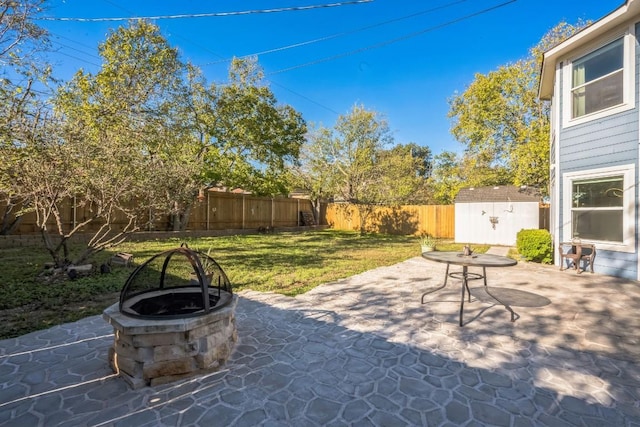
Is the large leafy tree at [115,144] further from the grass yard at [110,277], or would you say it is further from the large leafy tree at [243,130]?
the large leafy tree at [243,130]

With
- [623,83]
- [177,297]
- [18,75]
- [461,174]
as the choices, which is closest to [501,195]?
[461,174]

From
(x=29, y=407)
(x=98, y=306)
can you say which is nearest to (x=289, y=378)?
(x=29, y=407)

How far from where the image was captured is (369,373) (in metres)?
2.65

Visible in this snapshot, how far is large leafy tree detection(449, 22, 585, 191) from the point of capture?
462 inches

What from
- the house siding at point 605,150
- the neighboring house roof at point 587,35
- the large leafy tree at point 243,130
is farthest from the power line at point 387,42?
the house siding at point 605,150

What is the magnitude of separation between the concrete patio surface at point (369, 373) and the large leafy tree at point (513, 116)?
8671 mm

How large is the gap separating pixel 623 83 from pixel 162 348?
335 inches

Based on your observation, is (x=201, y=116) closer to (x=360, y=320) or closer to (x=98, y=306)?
(x=98, y=306)

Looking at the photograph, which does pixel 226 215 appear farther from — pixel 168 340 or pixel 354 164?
pixel 168 340

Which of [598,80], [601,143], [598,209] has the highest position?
[598,80]

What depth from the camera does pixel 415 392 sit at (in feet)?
7.79

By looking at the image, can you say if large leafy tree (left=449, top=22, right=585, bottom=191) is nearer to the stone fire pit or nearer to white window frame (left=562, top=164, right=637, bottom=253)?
white window frame (left=562, top=164, right=637, bottom=253)

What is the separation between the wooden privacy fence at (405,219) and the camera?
16.2 meters

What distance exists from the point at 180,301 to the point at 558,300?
5.16 m
